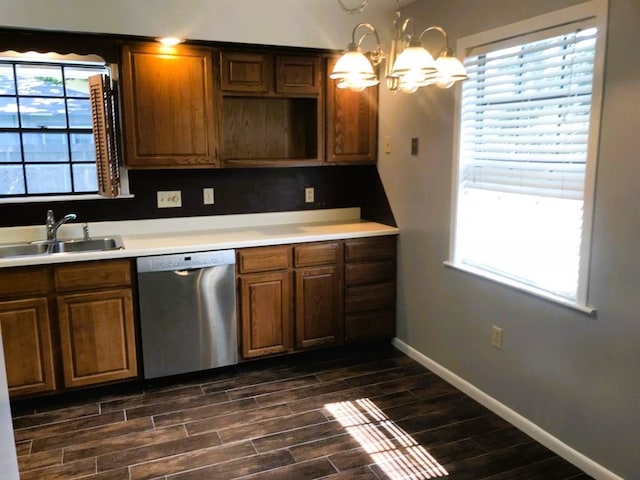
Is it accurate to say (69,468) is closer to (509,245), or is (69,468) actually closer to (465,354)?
(465,354)

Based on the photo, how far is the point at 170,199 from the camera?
12.1ft

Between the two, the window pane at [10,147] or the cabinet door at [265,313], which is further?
the cabinet door at [265,313]

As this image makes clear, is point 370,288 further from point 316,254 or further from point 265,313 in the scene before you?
point 265,313

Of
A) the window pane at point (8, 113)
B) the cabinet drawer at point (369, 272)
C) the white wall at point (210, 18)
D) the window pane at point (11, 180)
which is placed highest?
the white wall at point (210, 18)

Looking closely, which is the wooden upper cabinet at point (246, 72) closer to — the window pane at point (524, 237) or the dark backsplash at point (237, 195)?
the dark backsplash at point (237, 195)

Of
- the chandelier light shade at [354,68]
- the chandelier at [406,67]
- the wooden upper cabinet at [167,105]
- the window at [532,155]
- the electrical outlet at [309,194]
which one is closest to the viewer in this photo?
the chandelier at [406,67]

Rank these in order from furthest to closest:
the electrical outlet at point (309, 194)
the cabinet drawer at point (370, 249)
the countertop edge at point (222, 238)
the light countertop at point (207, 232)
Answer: the electrical outlet at point (309, 194) < the cabinet drawer at point (370, 249) < the light countertop at point (207, 232) < the countertop edge at point (222, 238)

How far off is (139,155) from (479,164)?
6.73 ft

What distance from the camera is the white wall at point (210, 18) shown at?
9.57 feet

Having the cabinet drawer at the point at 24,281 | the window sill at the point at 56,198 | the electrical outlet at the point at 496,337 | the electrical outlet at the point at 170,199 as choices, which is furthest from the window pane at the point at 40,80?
the electrical outlet at the point at 496,337

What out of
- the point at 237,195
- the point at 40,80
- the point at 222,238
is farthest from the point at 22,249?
the point at 237,195

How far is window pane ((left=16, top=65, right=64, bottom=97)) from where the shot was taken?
329 centimetres

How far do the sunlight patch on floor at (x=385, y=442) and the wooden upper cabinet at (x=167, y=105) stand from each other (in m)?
1.83

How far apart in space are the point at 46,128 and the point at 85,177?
0.38m
